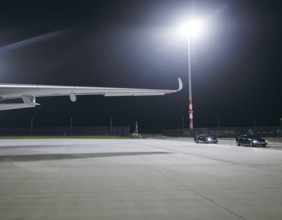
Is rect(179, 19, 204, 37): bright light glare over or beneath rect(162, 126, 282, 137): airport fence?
over

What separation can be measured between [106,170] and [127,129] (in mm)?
59777

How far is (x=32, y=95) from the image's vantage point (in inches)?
831

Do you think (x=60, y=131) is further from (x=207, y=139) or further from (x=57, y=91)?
(x=57, y=91)

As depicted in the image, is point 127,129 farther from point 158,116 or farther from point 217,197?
point 217,197

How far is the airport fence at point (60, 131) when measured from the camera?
71.6m

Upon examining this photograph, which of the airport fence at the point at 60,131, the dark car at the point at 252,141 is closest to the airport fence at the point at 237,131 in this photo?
the airport fence at the point at 60,131

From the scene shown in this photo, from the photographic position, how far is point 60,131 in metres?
72.4

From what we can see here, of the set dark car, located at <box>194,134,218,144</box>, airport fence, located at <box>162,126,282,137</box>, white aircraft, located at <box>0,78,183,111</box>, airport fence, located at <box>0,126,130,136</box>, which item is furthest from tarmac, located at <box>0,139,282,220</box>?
airport fence, located at <box>0,126,130,136</box>

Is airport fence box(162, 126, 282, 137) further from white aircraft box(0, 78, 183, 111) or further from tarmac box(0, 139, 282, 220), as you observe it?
tarmac box(0, 139, 282, 220)

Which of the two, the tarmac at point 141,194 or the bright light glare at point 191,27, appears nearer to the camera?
the tarmac at point 141,194

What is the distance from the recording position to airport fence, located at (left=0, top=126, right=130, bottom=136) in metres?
71.6

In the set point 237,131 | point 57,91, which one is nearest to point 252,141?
point 57,91

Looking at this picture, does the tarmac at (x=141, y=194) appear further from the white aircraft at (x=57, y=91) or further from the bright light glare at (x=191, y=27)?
the bright light glare at (x=191, y=27)

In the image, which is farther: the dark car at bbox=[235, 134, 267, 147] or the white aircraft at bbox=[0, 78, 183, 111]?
the dark car at bbox=[235, 134, 267, 147]
